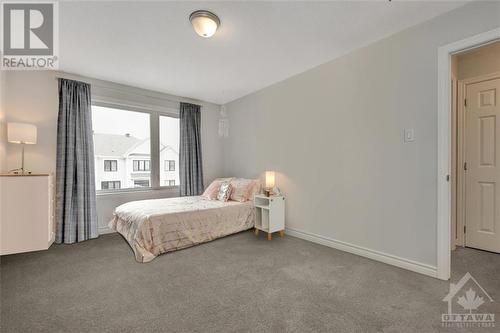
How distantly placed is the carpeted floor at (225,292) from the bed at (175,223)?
159mm

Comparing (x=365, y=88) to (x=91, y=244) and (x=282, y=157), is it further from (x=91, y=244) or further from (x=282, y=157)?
(x=91, y=244)

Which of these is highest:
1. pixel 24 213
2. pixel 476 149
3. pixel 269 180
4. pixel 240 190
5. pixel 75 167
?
pixel 476 149

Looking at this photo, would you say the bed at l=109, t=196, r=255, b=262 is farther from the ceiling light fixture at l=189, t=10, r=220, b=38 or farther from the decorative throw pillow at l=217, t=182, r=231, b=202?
the ceiling light fixture at l=189, t=10, r=220, b=38

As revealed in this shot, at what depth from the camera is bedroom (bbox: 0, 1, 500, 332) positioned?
1686mm

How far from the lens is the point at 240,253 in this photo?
2689 mm

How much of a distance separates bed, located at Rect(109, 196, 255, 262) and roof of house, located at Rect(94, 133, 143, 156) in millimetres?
1137

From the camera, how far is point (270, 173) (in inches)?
135

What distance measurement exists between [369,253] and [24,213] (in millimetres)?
3880

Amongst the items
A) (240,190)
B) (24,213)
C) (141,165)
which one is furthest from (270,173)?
(24,213)

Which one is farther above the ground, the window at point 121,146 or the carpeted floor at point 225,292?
the window at point 121,146

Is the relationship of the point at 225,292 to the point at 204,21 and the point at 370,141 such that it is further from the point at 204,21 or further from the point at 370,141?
the point at 204,21

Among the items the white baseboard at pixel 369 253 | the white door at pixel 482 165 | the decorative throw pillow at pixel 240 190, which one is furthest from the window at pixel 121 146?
the white door at pixel 482 165

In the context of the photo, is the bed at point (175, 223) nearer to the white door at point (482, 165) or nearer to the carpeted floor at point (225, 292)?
the carpeted floor at point (225, 292)

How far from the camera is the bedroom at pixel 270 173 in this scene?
1.69m
